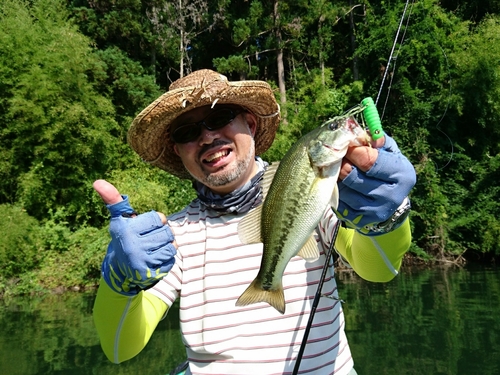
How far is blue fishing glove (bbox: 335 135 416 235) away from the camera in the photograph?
5.64ft

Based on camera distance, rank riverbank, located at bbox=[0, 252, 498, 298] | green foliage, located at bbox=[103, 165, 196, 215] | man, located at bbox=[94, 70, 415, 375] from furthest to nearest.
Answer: green foliage, located at bbox=[103, 165, 196, 215] < riverbank, located at bbox=[0, 252, 498, 298] < man, located at bbox=[94, 70, 415, 375]

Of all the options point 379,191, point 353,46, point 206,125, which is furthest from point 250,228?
point 353,46

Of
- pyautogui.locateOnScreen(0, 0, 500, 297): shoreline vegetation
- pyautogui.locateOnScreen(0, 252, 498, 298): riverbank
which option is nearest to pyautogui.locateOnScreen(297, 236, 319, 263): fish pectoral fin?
pyautogui.locateOnScreen(0, 252, 498, 298): riverbank

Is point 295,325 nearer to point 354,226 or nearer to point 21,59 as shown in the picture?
point 354,226

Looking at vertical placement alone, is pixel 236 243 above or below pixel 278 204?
below

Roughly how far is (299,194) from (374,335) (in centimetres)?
718

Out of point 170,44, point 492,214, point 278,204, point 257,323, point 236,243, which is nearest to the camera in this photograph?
point 278,204

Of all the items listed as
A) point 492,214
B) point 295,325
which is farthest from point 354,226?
point 492,214

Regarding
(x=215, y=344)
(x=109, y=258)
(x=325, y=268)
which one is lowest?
(x=215, y=344)

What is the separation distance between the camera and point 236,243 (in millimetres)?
2297

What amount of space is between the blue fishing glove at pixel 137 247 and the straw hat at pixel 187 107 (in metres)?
0.83

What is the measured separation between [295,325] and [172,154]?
141cm

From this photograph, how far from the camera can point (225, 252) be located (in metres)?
2.29

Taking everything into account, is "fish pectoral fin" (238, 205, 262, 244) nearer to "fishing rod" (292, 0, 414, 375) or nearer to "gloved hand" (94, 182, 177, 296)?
"gloved hand" (94, 182, 177, 296)
